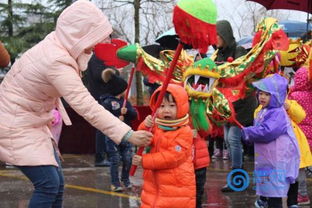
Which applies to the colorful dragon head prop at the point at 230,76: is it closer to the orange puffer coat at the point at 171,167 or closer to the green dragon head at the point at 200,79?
the green dragon head at the point at 200,79

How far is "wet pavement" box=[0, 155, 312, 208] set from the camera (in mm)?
6125

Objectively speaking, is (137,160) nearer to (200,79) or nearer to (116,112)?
(200,79)

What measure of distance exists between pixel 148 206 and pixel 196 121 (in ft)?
3.34

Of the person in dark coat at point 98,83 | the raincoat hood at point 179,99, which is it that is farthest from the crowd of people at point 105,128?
the person in dark coat at point 98,83

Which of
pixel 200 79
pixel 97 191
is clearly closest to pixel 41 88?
pixel 200 79

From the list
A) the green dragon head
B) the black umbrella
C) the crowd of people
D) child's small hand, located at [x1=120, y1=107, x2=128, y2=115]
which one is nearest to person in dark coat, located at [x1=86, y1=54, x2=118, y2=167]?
child's small hand, located at [x1=120, y1=107, x2=128, y2=115]

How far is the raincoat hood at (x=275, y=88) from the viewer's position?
209 inches

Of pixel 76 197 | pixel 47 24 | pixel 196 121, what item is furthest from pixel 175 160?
pixel 47 24

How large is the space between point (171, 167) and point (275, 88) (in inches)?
61.7

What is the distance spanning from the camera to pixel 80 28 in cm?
389

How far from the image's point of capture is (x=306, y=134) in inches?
250

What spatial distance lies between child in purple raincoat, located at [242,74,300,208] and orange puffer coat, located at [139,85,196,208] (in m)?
1.10

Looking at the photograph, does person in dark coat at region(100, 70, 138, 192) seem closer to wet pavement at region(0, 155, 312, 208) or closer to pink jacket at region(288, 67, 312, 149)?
wet pavement at region(0, 155, 312, 208)

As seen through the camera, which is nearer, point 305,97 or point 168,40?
point 305,97
